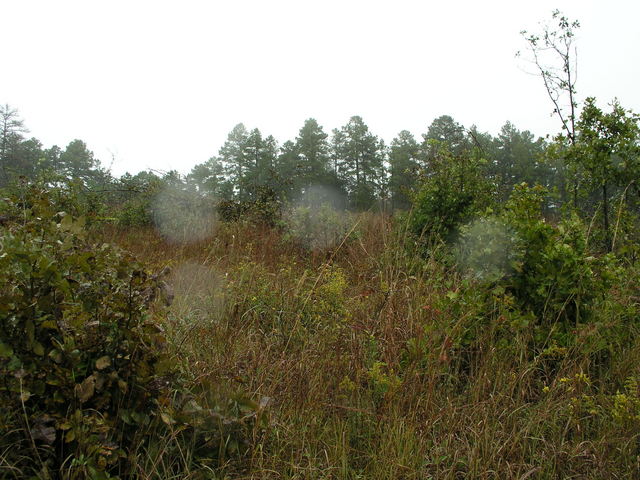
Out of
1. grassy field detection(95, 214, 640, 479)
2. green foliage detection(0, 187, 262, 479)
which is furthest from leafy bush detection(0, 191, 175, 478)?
grassy field detection(95, 214, 640, 479)

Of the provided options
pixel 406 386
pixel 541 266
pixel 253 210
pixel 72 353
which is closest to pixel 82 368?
pixel 72 353

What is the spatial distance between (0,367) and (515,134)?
55732 mm

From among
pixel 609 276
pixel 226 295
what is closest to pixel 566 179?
pixel 609 276

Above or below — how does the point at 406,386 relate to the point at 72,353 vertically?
below

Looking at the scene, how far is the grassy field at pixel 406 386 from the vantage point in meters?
1.84

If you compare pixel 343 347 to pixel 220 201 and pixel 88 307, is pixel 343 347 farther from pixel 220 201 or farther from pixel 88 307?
pixel 220 201

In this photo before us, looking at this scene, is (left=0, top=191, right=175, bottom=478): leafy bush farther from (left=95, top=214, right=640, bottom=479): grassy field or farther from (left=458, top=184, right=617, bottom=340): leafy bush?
(left=458, top=184, right=617, bottom=340): leafy bush

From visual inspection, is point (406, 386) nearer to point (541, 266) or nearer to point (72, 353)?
point (541, 266)

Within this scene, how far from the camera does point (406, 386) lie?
86.7 inches

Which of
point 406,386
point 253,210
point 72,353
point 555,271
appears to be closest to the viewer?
point 72,353

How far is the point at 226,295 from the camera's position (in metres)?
3.58

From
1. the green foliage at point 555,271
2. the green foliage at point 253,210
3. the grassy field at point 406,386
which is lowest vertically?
the grassy field at point 406,386

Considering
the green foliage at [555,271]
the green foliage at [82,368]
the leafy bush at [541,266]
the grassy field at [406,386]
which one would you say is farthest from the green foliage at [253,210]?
the green foliage at [82,368]

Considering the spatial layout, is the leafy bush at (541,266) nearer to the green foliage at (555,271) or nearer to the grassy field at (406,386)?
the green foliage at (555,271)
